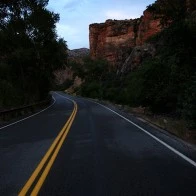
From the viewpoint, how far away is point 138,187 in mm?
7512

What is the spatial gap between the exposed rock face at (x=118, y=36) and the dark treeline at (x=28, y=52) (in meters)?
39.8

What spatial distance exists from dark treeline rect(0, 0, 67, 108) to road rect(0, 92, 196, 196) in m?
22.8

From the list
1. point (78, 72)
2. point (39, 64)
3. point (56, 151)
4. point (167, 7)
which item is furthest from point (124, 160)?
point (78, 72)

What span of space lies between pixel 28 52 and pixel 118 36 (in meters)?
62.3

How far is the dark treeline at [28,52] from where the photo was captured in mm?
38688

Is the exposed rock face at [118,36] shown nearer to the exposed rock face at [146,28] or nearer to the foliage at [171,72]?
the exposed rock face at [146,28]

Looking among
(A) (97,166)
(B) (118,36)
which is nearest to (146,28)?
(B) (118,36)

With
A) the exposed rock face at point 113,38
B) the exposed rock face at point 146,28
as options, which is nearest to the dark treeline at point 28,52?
the exposed rock face at point 146,28

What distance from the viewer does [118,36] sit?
332 ft

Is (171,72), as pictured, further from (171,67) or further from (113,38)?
(113,38)

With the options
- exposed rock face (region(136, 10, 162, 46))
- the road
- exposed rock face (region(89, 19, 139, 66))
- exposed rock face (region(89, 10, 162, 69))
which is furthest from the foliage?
exposed rock face (region(89, 19, 139, 66))

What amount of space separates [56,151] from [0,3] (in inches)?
816

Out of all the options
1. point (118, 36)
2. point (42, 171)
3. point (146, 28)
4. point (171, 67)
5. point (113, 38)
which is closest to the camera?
point (42, 171)

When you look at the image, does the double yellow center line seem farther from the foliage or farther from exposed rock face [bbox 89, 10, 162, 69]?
exposed rock face [bbox 89, 10, 162, 69]
